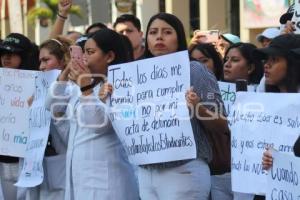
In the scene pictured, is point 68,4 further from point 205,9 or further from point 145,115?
point 205,9

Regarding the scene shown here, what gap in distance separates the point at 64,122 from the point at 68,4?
187 centimetres

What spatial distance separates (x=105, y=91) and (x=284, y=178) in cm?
132

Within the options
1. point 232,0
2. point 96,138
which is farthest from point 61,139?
point 232,0

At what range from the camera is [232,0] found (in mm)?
27703

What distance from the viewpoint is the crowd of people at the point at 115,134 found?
4.54 metres

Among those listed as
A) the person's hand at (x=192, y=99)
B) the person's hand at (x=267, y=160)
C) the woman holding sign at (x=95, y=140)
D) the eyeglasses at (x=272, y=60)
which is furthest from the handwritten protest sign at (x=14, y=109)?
the person's hand at (x=267, y=160)

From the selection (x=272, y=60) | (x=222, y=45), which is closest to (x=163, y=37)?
(x=272, y=60)

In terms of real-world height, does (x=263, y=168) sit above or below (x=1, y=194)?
above

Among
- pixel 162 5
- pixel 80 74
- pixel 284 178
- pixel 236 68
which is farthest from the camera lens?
pixel 162 5

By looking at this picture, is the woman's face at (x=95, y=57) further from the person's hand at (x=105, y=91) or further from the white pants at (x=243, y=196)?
the white pants at (x=243, y=196)

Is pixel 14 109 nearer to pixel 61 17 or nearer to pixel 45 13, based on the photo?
pixel 61 17

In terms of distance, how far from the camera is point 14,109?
6.15 meters

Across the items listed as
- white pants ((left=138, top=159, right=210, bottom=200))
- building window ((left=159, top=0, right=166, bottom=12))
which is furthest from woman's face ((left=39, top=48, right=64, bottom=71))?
building window ((left=159, top=0, right=166, bottom=12))

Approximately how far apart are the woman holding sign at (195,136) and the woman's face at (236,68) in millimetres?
1273
